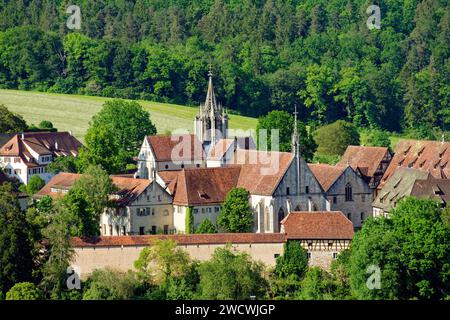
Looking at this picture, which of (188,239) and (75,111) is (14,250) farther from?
(75,111)

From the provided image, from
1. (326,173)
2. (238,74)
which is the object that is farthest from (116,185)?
(238,74)

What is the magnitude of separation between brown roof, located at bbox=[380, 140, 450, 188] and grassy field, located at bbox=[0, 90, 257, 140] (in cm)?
3244

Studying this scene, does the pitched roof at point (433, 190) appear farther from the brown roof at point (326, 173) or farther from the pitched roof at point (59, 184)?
the pitched roof at point (59, 184)

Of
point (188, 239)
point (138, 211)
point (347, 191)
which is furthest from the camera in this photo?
point (347, 191)

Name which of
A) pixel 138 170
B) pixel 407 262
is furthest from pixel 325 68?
pixel 407 262

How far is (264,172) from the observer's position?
99688 mm

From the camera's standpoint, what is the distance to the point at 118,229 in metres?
97.4

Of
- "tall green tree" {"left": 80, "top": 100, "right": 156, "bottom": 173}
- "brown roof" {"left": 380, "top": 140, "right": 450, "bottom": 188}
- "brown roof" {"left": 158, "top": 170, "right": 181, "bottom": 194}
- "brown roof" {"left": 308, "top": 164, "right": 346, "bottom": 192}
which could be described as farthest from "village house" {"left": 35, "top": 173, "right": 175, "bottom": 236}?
"brown roof" {"left": 380, "top": 140, "right": 450, "bottom": 188}

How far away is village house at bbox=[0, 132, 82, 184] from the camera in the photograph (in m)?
116

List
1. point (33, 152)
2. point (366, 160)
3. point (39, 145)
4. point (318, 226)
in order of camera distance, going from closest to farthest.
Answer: point (318, 226), point (366, 160), point (33, 152), point (39, 145)

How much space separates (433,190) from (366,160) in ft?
34.9
